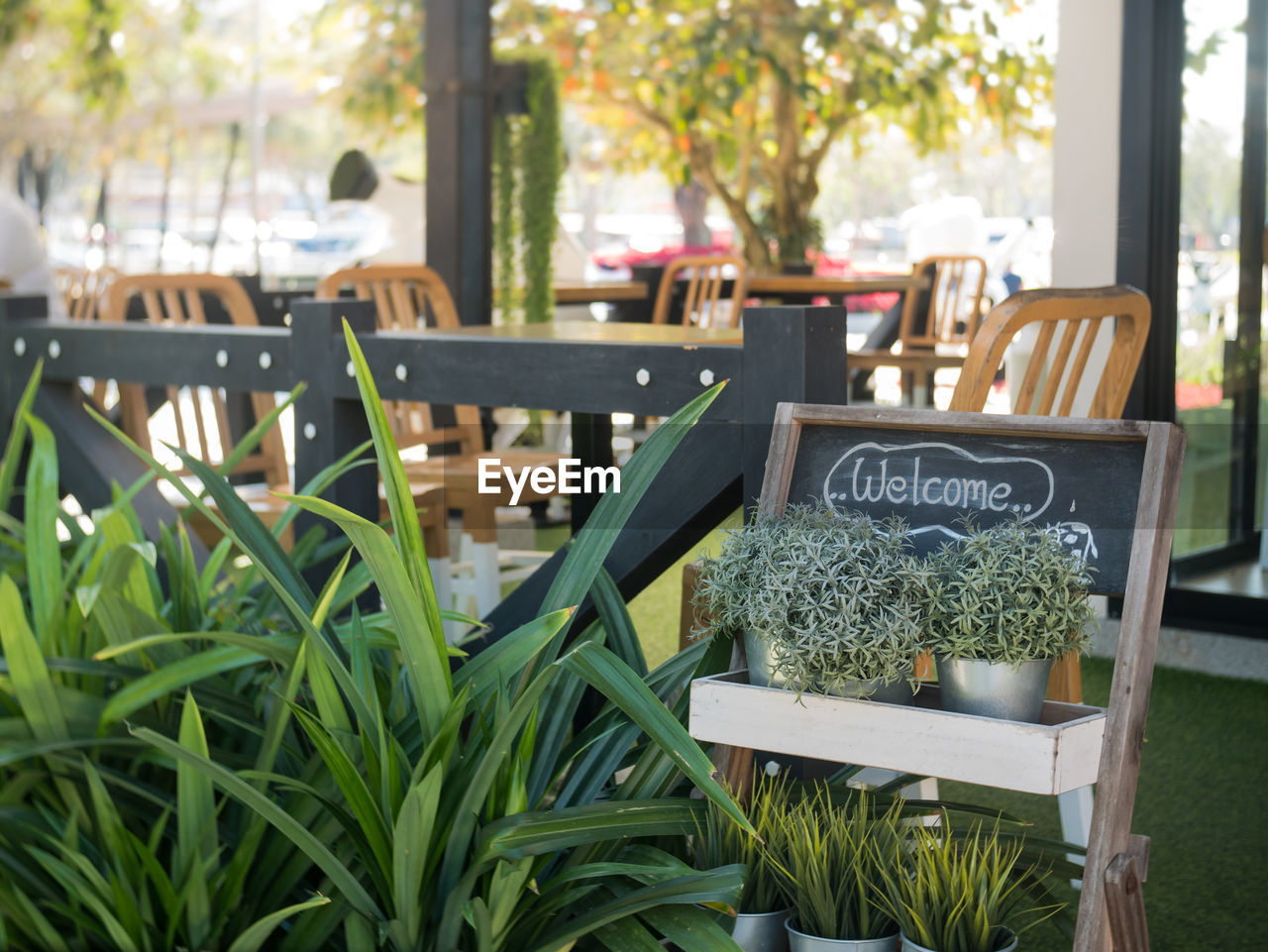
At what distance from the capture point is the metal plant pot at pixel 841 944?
129 cm

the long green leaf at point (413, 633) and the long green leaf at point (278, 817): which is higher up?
the long green leaf at point (413, 633)

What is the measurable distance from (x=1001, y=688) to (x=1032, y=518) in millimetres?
216

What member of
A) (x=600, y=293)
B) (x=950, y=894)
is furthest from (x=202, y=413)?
(x=600, y=293)

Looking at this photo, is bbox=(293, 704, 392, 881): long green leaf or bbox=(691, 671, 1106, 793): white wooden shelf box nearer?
bbox=(691, 671, 1106, 793): white wooden shelf box

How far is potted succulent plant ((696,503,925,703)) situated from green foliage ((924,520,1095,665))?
0.03 m

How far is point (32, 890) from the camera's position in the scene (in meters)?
1.48

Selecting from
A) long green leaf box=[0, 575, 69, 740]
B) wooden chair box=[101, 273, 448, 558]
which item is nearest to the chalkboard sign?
long green leaf box=[0, 575, 69, 740]

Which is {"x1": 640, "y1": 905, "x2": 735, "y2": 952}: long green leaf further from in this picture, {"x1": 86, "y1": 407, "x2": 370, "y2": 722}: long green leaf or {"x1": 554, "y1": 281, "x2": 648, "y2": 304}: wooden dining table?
{"x1": 554, "y1": 281, "x2": 648, "y2": 304}: wooden dining table

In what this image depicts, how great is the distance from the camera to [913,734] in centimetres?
122

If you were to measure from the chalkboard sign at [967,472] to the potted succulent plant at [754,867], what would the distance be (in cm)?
32

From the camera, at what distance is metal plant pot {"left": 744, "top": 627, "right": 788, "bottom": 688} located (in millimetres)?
1307

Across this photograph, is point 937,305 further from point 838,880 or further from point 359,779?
point 359,779

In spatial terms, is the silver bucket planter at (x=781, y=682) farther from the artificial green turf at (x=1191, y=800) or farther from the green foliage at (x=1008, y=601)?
the artificial green turf at (x=1191, y=800)

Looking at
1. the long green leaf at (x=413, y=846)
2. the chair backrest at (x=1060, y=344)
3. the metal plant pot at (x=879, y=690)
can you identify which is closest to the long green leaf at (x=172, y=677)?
the long green leaf at (x=413, y=846)
